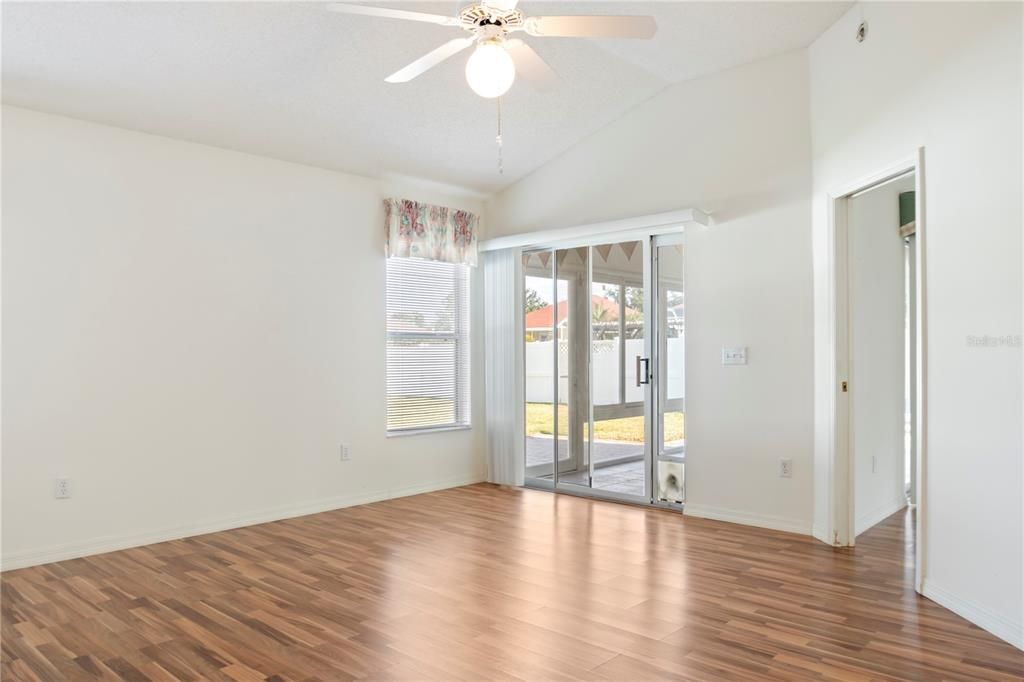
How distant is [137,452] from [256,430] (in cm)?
80

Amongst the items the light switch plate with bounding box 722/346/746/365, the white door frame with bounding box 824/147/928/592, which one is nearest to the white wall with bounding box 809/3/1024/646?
the white door frame with bounding box 824/147/928/592

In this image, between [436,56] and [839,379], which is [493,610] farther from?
[839,379]

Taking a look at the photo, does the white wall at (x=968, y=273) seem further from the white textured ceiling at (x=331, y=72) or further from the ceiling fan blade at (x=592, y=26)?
the ceiling fan blade at (x=592, y=26)

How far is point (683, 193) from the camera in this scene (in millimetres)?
5352

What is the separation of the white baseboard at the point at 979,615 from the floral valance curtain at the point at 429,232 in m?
4.27

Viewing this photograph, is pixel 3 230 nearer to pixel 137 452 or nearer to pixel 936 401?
pixel 137 452

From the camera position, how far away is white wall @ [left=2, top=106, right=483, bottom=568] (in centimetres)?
406

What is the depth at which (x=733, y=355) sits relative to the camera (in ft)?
16.5

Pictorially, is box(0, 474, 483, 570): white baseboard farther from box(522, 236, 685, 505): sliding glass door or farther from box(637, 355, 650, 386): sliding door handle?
box(637, 355, 650, 386): sliding door handle

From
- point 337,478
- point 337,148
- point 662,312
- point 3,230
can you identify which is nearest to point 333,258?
point 337,148

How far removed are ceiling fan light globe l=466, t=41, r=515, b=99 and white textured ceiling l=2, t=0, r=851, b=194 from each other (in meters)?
1.16

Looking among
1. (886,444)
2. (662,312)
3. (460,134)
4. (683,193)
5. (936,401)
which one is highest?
(460,134)

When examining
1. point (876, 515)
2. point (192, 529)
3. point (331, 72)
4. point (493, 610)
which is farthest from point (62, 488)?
point (876, 515)

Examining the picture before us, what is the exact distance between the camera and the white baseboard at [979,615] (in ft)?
9.36
